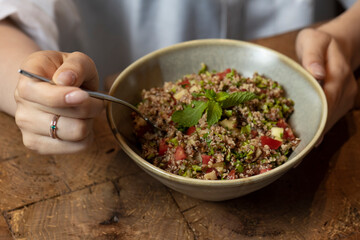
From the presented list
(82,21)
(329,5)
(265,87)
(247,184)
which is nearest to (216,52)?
(265,87)

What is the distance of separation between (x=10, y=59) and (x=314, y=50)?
1.22 metres

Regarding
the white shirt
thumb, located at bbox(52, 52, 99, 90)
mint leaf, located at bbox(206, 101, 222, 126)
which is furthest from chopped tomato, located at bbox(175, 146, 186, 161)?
the white shirt

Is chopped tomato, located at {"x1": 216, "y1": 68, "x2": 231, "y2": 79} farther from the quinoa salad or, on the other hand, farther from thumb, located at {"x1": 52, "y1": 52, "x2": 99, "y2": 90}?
thumb, located at {"x1": 52, "y1": 52, "x2": 99, "y2": 90}

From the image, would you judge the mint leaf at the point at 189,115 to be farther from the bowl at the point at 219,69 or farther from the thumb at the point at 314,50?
the thumb at the point at 314,50

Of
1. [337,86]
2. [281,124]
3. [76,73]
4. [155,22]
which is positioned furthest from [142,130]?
[155,22]

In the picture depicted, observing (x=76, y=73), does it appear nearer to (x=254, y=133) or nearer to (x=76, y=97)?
(x=76, y=97)

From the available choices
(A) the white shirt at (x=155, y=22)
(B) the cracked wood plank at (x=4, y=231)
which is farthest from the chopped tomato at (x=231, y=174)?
(A) the white shirt at (x=155, y=22)

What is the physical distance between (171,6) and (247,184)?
1.37m

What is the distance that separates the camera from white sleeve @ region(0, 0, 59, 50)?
159 centimetres

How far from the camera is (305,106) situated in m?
1.35

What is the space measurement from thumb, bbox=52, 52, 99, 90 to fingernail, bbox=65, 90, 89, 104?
0.05 metres

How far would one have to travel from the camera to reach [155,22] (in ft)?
7.13

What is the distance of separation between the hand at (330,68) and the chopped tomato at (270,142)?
321mm

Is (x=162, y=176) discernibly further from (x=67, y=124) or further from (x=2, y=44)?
(x=2, y=44)
